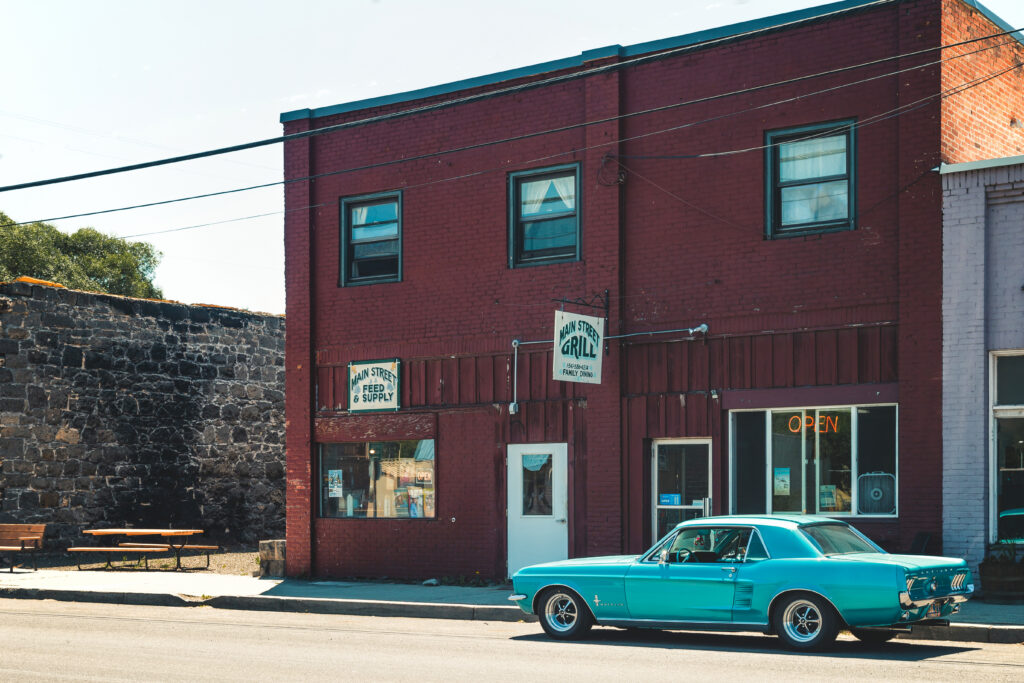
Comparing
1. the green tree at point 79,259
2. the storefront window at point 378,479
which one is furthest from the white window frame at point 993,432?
the green tree at point 79,259

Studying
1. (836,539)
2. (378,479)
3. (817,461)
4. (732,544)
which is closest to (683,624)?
(732,544)

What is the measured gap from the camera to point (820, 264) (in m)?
16.9

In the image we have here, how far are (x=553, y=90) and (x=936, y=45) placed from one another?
18.5 feet

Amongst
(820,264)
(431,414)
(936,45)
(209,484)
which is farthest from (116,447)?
(936,45)

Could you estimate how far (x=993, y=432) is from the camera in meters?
15.6

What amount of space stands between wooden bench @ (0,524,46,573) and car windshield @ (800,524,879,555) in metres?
14.6

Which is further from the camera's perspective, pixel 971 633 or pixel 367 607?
pixel 367 607

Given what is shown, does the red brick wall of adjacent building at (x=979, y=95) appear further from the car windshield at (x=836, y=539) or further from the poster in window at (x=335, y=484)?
the poster in window at (x=335, y=484)

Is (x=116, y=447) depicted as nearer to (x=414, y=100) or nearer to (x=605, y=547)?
(x=414, y=100)

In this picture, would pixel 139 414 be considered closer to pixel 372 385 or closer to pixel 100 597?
pixel 372 385

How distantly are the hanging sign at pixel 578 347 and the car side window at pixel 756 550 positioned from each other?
5.60 m

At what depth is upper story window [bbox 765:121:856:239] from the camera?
55.4 feet

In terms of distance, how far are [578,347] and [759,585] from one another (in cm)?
647

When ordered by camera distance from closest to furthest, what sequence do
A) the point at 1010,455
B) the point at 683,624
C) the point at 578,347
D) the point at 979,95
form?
the point at 683,624 < the point at 1010,455 < the point at 979,95 < the point at 578,347
